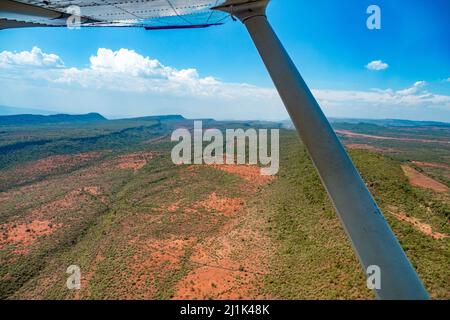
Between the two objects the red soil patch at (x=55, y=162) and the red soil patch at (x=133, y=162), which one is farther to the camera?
the red soil patch at (x=55, y=162)

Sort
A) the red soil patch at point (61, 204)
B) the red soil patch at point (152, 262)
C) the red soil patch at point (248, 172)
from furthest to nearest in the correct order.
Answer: the red soil patch at point (248, 172) → the red soil patch at point (61, 204) → the red soil patch at point (152, 262)

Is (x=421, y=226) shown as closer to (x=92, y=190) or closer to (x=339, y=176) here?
(x=339, y=176)

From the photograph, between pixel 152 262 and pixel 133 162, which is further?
pixel 133 162

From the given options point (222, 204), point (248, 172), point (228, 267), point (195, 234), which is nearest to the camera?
point (228, 267)

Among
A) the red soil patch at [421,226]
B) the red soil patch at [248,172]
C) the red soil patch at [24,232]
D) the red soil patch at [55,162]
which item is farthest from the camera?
the red soil patch at [55,162]

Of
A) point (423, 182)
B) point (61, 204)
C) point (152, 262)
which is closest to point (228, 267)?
point (152, 262)

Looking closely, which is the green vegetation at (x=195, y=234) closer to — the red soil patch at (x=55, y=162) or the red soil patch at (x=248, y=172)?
the red soil patch at (x=248, y=172)

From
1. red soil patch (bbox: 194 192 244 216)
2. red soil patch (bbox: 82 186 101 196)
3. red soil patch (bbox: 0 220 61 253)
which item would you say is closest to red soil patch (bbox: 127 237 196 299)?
red soil patch (bbox: 194 192 244 216)

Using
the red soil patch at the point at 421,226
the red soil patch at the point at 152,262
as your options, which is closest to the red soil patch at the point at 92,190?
the red soil patch at the point at 152,262
